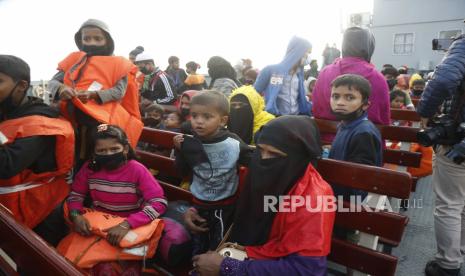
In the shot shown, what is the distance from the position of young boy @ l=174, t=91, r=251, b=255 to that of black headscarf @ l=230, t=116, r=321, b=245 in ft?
1.36

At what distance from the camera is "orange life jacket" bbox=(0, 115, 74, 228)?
1823 mm

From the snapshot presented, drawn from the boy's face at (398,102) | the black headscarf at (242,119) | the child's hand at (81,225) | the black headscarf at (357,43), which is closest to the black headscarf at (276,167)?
the child's hand at (81,225)

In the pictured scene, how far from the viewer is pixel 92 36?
2.43m

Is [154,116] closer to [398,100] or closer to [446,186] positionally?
[446,186]

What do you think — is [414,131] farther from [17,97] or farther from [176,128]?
[17,97]

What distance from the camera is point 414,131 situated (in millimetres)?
2902

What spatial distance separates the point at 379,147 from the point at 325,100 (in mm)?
918

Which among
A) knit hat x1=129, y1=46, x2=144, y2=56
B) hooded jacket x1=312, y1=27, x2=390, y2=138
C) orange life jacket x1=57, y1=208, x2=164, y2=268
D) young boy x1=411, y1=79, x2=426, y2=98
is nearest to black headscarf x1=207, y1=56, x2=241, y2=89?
hooded jacket x1=312, y1=27, x2=390, y2=138

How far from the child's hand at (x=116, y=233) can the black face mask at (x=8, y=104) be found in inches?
37.8

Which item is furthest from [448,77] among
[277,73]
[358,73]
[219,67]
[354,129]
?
[219,67]

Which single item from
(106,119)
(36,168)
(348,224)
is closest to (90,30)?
(106,119)

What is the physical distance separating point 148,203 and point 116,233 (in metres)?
0.27

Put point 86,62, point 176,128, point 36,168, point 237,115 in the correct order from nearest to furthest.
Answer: point 36,168 → point 86,62 → point 237,115 → point 176,128

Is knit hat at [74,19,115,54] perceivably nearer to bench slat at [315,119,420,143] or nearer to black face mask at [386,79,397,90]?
bench slat at [315,119,420,143]
